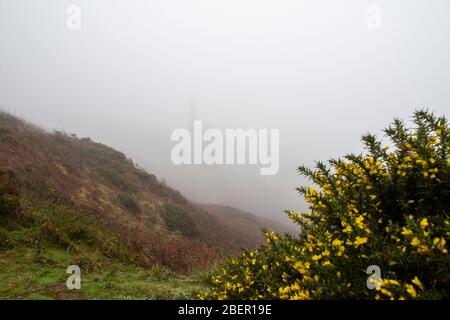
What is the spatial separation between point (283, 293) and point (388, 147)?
2383 millimetres

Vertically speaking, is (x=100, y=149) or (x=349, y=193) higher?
(x=100, y=149)

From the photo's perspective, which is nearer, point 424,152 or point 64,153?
point 424,152

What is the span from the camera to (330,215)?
3.70m

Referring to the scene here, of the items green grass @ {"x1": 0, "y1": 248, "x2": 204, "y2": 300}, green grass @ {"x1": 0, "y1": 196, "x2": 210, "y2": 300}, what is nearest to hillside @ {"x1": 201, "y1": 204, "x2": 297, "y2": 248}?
green grass @ {"x1": 0, "y1": 196, "x2": 210, "y2": 300}

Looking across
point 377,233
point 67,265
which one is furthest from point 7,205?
point 377,233

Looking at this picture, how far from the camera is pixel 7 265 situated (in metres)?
5.98

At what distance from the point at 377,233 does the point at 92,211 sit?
12.9 metres

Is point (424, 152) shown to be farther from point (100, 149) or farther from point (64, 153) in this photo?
point (100, 149)

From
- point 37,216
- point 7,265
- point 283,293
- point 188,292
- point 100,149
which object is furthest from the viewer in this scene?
point 100,149

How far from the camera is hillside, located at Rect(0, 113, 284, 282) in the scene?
784cm

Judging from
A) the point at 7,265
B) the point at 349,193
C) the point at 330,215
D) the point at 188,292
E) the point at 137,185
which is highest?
the point at 137,185

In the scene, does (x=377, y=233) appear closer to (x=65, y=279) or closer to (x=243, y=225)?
(x=65, y=279)
